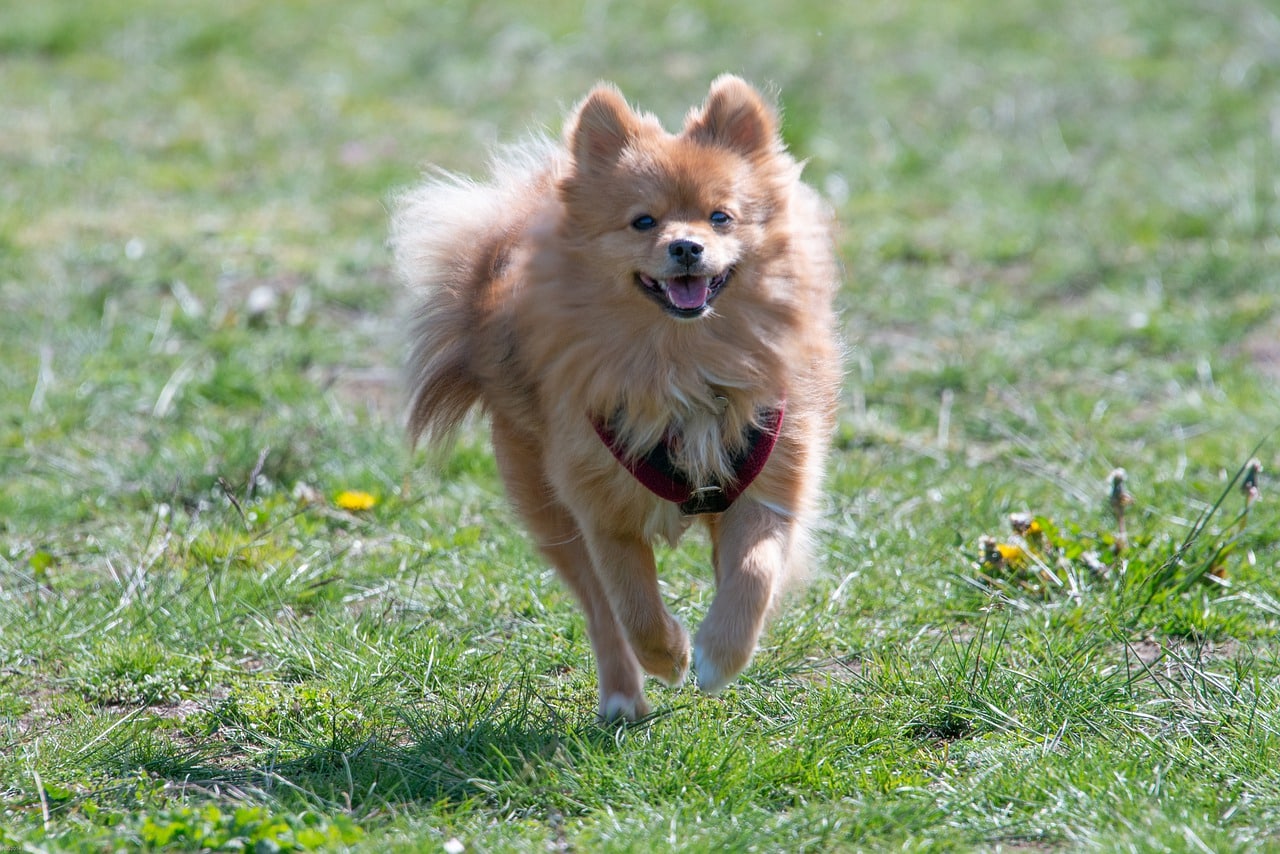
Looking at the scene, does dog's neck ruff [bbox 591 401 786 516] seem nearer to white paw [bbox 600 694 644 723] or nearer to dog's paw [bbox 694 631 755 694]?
dog's paw [bbox 694 631 755 694]

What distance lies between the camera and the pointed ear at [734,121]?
3.90 meters

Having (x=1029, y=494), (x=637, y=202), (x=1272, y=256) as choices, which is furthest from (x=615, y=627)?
(x=1272, y=256)

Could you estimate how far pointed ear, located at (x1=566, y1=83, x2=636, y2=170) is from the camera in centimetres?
384

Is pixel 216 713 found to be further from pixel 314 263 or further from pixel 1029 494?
pixel 314 263

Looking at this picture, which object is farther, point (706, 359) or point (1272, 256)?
point (1272, 256)

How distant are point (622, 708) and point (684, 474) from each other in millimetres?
682

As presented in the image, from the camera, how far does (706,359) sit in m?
3.78

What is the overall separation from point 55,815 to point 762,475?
1.92 m

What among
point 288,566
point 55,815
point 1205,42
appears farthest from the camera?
point 1205,42

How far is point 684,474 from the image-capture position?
3752 millimetres

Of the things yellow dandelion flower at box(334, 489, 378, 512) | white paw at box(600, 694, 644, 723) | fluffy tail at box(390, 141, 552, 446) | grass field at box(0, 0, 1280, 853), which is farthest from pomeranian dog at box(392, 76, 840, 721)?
yellow dandelion flower at box(334, 489, 378, 512)

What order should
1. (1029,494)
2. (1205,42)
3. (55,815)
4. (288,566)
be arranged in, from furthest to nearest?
(1205,42), (1029,494), (288,566), (55,815)

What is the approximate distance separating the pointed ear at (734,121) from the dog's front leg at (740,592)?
0.98m

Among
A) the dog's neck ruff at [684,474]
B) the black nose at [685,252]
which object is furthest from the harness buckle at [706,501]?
the black nose at [685,252]
